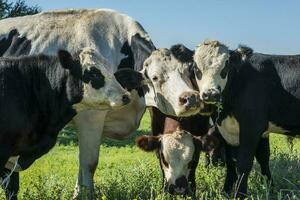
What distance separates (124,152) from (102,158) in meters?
1.31

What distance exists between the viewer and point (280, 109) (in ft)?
25.0

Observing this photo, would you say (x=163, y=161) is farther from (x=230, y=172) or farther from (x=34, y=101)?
(x=34, y=101)

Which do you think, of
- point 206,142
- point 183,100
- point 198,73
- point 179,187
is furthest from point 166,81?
point 179,187

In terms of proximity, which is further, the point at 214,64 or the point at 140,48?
the point at 140,48

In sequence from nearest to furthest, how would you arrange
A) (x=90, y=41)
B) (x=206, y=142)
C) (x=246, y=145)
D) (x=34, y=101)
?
1. (x=34, y=101)
2. (x=206, y=142)
3. (x=246, y=145)
4. (x=90, y=41)

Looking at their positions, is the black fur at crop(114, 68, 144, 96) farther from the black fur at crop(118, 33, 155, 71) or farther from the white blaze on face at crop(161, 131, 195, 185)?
the white blaze on face at crop(161, 131, 195, 185)

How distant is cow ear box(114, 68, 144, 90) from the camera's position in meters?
7.56

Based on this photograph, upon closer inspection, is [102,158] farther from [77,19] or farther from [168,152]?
[168,152]

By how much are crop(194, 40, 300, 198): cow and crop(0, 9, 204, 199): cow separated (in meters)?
0.42

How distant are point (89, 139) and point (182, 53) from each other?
1733 mm

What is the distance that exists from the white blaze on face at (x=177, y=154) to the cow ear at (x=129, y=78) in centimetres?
93

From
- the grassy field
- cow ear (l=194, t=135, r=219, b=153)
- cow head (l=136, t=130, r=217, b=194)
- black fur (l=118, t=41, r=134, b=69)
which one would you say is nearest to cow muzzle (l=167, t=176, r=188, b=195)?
cow head (l=136, t=130, r=217, b=194)

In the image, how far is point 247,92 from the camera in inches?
296

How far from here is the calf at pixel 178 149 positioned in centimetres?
689
